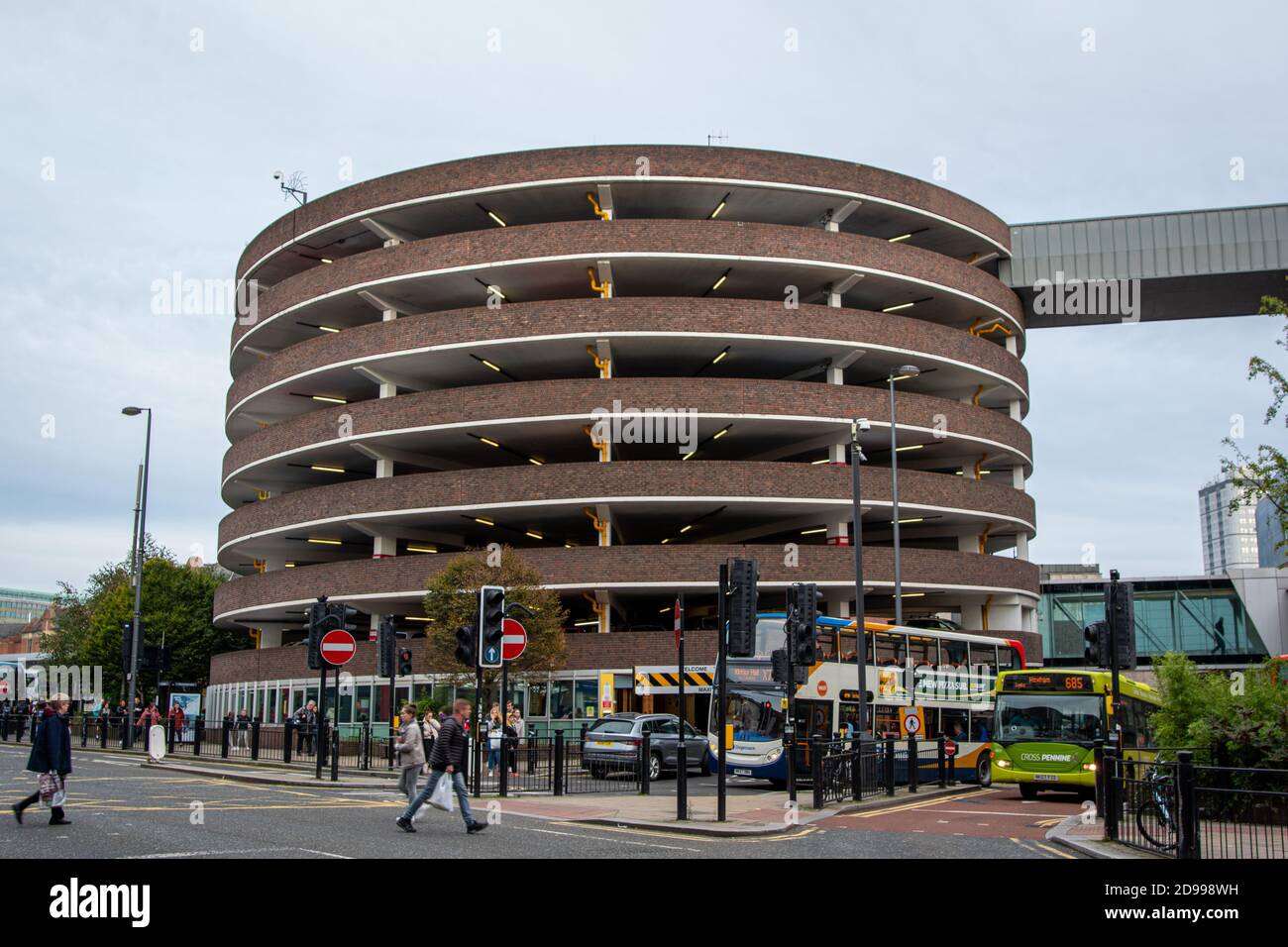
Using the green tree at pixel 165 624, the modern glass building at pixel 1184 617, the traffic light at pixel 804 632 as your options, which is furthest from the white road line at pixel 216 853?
the modern glass building at pixel 1184 617

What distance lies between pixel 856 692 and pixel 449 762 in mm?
14579

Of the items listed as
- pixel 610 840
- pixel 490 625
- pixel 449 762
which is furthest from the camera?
pixel 490 625

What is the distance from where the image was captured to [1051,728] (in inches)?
947

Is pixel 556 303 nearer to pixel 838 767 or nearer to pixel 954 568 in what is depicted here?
pixel 954 568

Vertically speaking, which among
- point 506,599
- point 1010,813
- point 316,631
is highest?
point 506,599

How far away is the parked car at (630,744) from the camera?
88.6 ft

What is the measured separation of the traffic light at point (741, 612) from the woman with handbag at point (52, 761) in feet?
31.2

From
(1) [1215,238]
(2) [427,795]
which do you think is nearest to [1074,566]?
(1) [1215,238]

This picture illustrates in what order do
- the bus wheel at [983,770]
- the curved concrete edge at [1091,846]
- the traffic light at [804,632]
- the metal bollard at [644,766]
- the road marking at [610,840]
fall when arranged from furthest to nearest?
the bus wheel at [983,770]
the metal bollard at [644,766]
the traffic light at [804,632]
the road marking at [610,840]
the curved concrete edge at [1091,846]

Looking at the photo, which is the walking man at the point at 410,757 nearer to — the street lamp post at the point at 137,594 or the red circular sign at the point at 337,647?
the red circular sign at the point at 337,647

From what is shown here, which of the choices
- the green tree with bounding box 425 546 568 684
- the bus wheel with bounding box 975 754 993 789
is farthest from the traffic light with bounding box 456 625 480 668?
the bus wheel with bounding box 975 754 993 789

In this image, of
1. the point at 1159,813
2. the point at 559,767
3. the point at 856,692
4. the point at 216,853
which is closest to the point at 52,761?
the point at 216,853

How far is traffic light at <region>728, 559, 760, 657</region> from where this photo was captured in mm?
18797

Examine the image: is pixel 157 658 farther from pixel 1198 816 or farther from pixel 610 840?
pixel 1198 816
